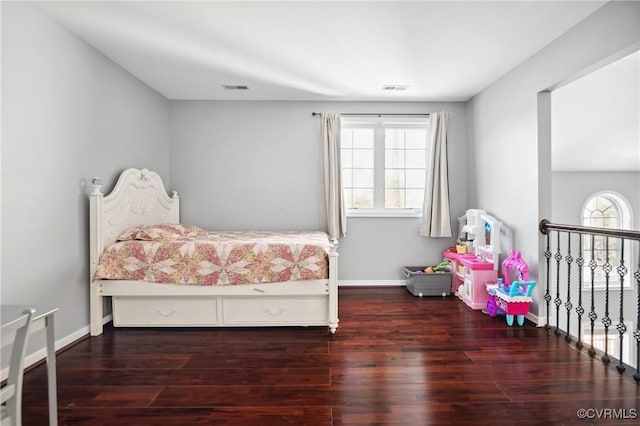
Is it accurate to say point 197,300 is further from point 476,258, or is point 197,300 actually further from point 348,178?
point 476,258

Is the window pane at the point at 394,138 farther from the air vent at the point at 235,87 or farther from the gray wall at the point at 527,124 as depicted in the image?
the air vent at the point at 235,87

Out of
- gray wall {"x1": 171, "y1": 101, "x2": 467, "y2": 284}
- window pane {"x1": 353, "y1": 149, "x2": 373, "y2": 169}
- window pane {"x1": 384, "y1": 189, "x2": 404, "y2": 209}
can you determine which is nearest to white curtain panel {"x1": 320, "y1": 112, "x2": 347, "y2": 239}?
gray wall {"x1": 171, "y1": 101, "x2": 467, "y2": 284}

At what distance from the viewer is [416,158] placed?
4469 mm

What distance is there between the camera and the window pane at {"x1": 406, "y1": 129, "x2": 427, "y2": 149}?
446 centimetres

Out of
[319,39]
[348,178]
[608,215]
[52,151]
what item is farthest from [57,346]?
[608,215]

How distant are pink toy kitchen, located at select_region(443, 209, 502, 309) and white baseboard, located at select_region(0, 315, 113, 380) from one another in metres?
3.40

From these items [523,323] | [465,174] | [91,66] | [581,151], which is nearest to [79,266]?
[91,66]

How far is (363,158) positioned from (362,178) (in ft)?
0.83

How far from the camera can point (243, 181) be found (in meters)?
4.35

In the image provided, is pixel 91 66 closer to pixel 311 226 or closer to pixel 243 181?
pixel 243 181

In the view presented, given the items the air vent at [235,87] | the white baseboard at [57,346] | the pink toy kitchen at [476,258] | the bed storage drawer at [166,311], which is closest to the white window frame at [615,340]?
the pink toy kitchen at [476,258]

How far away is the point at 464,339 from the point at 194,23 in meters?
3.07

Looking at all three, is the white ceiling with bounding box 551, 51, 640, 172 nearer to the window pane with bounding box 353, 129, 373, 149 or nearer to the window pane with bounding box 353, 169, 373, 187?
the window pane with bounding box 353, 129, 373, 149

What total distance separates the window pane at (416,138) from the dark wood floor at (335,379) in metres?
2.32
